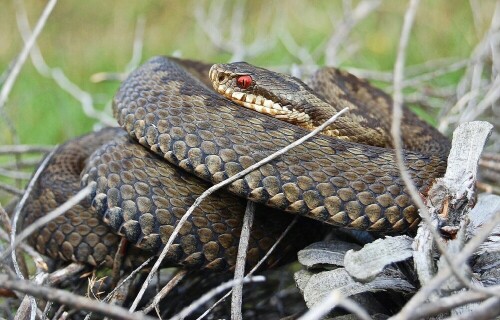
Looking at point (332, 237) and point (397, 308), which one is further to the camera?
point (332, 237)

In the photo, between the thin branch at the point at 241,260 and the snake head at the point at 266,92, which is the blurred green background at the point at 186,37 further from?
the thin branch at the point at 241,260

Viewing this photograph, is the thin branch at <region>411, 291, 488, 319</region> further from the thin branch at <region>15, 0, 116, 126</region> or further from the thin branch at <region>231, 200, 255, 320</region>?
the thin branch at <region>15, 0, 116, 126</region>

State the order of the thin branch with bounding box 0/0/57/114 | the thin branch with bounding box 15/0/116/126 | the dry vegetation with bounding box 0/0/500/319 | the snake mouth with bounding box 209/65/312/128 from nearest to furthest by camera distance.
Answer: the dry vegetation with bounding box 0/0/500/319 < the thin branch with bounding box 0/0/57/114 < the snake mouth with bounding box 209/65/312/128 < the thin branch with bounding box 15/0/116/126

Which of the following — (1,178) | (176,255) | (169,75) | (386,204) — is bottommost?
(1,178)

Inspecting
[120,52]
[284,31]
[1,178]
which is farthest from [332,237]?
[120,52]

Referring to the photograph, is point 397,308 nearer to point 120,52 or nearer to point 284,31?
point 284,31

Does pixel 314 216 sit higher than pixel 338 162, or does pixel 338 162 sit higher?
pixel 338 162

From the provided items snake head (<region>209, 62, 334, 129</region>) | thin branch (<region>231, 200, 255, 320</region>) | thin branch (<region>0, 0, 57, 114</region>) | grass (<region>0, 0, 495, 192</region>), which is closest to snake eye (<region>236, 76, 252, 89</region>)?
snake head (<region>209, 62, 334, 129</region>)
